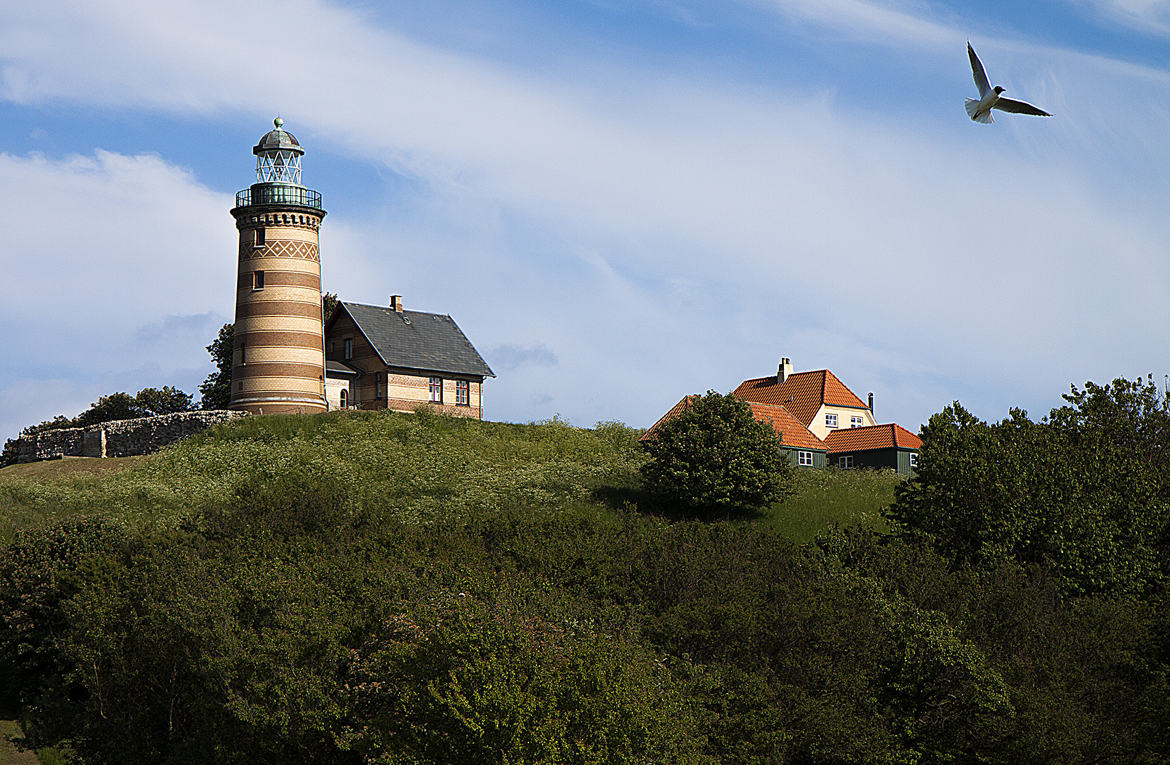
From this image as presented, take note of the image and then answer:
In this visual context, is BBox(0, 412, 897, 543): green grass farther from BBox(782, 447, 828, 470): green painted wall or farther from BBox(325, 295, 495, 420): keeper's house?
BBox(325, 295, 495, 420): keeper's house

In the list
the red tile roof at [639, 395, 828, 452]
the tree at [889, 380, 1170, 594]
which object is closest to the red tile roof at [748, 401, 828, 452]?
the red tile roof at [639, 395, 828, 452]

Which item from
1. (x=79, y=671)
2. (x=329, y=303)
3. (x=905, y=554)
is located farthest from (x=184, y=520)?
(x=329, y=303)

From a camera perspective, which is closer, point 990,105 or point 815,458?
point 990,105

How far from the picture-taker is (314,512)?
128 ft

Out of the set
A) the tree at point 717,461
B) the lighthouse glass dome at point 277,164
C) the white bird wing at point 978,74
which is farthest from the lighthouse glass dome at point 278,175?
the white bird wing at point 978,74

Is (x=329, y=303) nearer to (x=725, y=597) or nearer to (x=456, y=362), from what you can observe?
(x=456, y=362)

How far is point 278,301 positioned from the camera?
61750 millimetres

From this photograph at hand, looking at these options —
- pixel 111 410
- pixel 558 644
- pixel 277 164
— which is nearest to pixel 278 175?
pixel 277 164

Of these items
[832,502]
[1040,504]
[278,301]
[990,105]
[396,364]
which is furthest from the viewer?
[396,364]

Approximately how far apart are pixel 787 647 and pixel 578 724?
33.4 feet

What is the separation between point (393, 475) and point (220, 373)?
28179mm

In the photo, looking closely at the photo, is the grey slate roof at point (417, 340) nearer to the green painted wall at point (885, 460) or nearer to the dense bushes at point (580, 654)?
the green painted wall at point (885, 460)

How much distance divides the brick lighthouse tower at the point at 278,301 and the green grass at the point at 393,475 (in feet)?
6.25

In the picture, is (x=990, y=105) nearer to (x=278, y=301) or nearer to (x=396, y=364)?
(x=278, y=301)
